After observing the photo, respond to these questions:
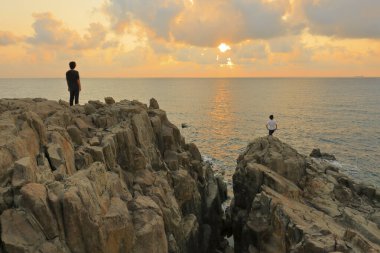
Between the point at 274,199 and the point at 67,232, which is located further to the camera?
A: the point at 274,199

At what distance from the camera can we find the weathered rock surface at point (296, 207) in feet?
71.5

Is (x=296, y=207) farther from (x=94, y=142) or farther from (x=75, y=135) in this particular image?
(x=75, y=135)

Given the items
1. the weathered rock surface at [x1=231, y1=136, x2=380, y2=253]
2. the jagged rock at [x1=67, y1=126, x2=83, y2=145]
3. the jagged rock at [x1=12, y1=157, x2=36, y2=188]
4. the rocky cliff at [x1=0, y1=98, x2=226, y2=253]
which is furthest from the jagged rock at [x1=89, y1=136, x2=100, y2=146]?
the weathered rock surface at [x1=231, y1=136, x2=380, y2=253]

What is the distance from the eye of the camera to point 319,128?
311ft

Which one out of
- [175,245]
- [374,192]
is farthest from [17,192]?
[374,192]

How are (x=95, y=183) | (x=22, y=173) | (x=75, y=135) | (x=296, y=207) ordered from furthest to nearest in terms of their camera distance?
(x=296, y=207)
(x=75, y=135)
(x=95, y=183)
(x=22, y=173)

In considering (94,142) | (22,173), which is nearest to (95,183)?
(22,173)

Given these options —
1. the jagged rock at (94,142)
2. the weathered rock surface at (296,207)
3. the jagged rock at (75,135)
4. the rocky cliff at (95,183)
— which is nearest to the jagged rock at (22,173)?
the rocky cliff at (95,183)

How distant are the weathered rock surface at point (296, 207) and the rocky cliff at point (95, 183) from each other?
4596 millimetres

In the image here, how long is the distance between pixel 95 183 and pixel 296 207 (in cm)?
1535

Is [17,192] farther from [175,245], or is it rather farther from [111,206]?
[175,245]

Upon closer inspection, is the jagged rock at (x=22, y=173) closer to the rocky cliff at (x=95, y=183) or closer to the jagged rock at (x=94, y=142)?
the rocky cliff at (x=95, y=183)

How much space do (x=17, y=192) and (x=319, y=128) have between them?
90424mm

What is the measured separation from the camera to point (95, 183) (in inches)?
709
